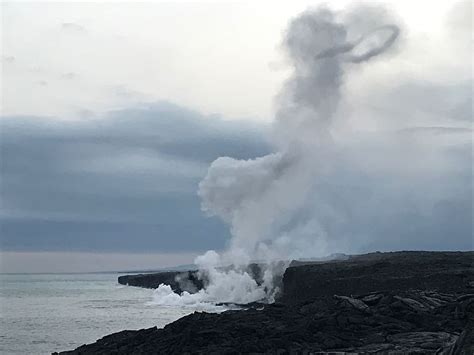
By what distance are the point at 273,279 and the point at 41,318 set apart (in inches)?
1700

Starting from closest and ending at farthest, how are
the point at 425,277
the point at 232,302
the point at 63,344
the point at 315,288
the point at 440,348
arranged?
1. the point at 440,348
2. the point at 63,344
3. the point at 425,277
4. the point at 315,288
5. the point at 232,302

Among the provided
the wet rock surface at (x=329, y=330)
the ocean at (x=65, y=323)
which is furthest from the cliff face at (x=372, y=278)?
the wet rock surface at (x=329, y=330)

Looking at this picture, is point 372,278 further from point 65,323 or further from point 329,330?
→ point 329,330

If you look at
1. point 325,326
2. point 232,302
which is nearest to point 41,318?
point 232,302

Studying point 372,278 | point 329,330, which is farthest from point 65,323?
point 329,330

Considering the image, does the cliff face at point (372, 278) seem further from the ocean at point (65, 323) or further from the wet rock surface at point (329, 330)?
the wet rock surface at point (329, 330)

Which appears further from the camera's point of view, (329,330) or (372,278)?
(372,278)

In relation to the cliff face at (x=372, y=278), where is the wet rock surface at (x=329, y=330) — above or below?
below

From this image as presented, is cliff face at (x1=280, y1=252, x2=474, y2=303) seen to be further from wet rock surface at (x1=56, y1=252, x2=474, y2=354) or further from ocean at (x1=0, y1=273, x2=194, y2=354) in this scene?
wet rock surface at (x1=56, y1=252, x2=474, y2=354)

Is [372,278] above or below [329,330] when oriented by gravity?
above

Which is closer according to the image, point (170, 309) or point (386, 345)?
point (386, 345)

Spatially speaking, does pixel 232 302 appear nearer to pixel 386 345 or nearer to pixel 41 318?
pixel 41 318

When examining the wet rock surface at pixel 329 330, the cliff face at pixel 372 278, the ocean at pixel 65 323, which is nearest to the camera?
the wet rock surface at pixel 329 330

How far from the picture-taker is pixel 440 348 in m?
41.5
